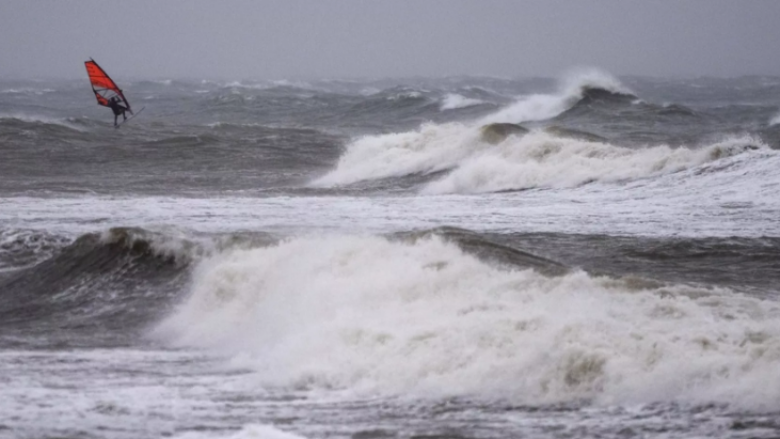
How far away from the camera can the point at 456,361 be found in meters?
7.97

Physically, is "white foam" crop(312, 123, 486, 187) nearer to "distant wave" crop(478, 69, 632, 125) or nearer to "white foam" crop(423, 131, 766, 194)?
"white foam" crop(423, 131, 766, 194)

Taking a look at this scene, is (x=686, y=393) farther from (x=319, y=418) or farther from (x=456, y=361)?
(x=319, y=418)

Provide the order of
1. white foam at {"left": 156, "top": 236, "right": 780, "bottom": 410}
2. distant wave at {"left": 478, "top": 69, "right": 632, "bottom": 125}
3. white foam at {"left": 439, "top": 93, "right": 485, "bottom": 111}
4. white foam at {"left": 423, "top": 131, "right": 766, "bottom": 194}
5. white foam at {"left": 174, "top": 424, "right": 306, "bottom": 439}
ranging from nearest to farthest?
white foam at {"left": 174, "top": 424, "right": 306, "bottom": 439} < white foam at {"left": 156, "top": 236, "right": 780, "bottom": 410} < white foam at {"left": 423, "top": 131, "right": 766, "bottom": 194} < distant wave at {"left": 478, "top": 69, "right": 632, "bottom": 125} < white foam at {"left": 439, "top": 93, "right": 485, "bottom": 111}

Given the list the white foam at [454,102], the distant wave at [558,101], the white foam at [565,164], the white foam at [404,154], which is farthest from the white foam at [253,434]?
the white foam at [454,102]

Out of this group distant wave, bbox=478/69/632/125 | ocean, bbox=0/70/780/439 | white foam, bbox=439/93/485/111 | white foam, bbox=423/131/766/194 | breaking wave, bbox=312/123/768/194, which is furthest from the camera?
white foam, bbox=439/93/485/111

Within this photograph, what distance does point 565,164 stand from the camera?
1959 centimetres

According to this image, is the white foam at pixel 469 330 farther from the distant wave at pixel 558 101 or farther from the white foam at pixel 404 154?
the distant wave at pixel 558 101

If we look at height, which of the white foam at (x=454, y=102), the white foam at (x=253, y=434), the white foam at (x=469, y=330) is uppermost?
the white foam at (x=454, y=102)

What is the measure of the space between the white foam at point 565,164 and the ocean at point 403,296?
62 mm

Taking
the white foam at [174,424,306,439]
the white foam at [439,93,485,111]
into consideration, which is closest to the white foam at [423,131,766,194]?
the white foam at [174,424,306,439]

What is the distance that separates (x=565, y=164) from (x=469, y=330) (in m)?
11.5

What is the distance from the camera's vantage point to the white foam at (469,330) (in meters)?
7.34

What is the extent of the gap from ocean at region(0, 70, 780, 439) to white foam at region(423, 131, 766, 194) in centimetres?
6

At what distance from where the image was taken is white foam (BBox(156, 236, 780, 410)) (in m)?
7.34
